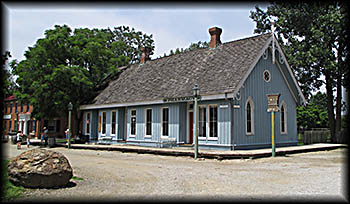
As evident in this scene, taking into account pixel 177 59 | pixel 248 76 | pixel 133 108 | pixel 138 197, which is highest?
pixel 177 59

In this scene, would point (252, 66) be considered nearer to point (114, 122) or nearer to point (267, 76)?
point (267, 76)

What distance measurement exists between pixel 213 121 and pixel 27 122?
35284 millimetres

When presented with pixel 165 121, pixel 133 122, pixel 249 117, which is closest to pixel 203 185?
pixel 249 117

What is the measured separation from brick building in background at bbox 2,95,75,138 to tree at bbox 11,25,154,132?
7517mm

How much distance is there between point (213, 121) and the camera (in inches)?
703

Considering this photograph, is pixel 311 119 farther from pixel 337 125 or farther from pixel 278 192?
pixel 278 192

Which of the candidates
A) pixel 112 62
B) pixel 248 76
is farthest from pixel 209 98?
pixel 112 62

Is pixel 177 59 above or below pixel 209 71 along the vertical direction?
above

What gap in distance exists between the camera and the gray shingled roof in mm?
18141

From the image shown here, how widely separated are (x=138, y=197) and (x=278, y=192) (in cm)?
314

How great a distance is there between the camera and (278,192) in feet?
23.9

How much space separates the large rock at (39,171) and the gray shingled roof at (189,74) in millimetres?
10653

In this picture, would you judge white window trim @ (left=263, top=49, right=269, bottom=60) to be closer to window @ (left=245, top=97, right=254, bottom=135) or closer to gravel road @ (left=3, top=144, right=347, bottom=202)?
window @ (left=245, top=97, right=254, bottom=135)

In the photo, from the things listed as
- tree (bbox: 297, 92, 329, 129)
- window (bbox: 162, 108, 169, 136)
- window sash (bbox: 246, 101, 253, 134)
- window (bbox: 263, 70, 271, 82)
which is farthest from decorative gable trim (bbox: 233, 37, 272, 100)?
tree (bbox: 297, 92, 329, 129)
